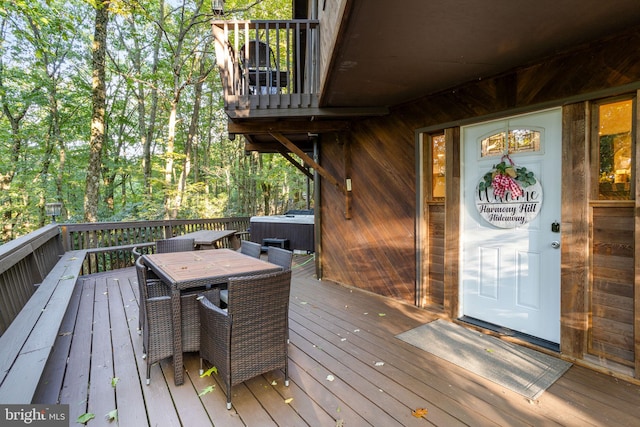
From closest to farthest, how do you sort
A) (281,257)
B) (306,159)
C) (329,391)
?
(329,391) < (281,257) < (306,159)

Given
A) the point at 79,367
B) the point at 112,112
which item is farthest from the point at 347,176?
the point at 112,112

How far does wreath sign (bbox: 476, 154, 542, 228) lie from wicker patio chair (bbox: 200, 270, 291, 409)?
6.93 feet

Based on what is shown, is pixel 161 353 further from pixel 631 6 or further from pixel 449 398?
pixel 631 6

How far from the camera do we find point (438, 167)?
11.1 ft

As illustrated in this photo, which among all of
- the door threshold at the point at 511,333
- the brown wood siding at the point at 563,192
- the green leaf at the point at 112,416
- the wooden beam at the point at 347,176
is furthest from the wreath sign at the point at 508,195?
the green leaf at the point at 112,416

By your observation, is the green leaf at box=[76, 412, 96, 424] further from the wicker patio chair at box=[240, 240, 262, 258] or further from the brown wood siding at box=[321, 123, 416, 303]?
the brown wood siding at box=[321, 123, 416, 303]

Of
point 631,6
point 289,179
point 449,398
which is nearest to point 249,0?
point 289,179

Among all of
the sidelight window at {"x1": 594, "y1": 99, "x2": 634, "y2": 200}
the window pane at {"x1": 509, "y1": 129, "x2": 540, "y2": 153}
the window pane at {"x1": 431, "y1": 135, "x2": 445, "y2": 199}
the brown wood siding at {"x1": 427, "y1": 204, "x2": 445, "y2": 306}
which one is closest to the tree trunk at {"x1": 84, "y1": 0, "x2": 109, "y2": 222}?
the window pane at {"x1": 431, "y1": 135, "x2": 445, "y2": 199}

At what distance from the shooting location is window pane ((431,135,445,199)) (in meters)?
3.36

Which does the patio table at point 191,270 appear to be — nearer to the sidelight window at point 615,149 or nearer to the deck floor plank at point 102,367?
the deck floor plank at point 102,367

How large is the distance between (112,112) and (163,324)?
13018 millimetres

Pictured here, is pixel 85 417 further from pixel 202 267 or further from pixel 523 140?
pixel 523 140

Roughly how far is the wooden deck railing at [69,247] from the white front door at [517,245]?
A: 12.9ft

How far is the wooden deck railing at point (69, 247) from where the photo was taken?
244cm
